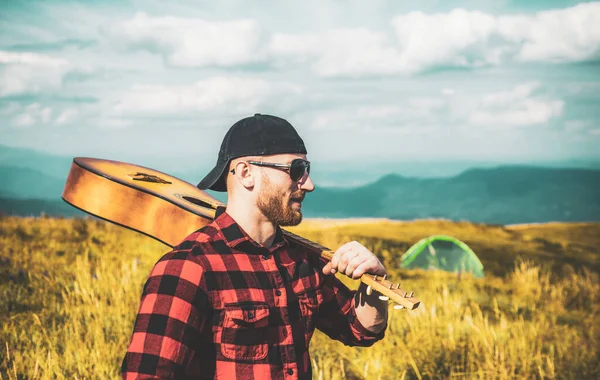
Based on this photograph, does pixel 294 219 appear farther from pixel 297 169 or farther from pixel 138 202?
pixel 138 202

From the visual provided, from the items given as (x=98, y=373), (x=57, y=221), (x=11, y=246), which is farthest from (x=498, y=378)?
(x=57, y=221)

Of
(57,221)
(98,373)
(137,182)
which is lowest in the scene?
(98,373)

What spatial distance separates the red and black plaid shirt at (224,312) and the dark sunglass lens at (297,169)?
295mm

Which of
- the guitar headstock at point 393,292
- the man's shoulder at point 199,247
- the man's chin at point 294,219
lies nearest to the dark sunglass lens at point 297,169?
the man's chin at point 294,219

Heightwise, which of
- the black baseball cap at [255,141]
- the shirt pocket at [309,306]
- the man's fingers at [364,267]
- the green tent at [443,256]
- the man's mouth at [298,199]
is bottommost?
the shirt pocket at [309,306]

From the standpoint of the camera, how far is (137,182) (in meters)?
4.41

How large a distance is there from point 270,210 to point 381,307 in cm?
72

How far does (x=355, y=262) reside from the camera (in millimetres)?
2482

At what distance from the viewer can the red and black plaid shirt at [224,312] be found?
2266 mm

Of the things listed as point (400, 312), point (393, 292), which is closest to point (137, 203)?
point (393, 292)

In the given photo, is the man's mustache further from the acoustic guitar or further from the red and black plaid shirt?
the acoustic guitar

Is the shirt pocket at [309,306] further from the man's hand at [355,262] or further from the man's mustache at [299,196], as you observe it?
the man's mustache at [299,196]

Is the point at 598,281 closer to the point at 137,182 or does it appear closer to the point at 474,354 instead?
the point at 474,354

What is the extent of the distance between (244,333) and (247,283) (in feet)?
0.63
